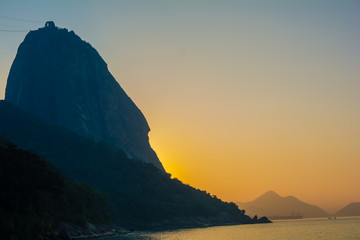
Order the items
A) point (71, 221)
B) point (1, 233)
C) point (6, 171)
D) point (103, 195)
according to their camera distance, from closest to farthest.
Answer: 1. point (1, 233)
2. point (6, 171)
3. point (71, 221)
4. point (103, 195)

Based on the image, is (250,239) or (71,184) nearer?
(250,239)

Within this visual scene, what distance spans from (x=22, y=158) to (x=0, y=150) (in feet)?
15.7

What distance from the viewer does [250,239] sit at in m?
115

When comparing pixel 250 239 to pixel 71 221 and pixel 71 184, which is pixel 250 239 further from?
pixel 71 184

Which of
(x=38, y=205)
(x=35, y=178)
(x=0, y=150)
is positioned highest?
(x=0, y=150)

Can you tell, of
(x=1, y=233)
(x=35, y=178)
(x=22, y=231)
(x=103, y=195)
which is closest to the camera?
(x=1, y=233)

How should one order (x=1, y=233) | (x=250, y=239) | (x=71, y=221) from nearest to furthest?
1. (x=1, y=233)
2. (x=71, y=221)
3. (x=250, y=239)

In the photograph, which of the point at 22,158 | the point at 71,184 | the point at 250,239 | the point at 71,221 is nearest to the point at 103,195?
the point at 71,184

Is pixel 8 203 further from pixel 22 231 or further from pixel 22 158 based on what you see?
pixel 22 158

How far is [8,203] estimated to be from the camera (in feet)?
241

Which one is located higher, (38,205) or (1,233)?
(38,205)

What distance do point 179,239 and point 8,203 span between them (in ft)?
173

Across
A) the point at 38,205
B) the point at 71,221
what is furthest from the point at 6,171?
the point at 71,221

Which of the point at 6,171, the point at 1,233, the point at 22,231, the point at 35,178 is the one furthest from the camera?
the point at 35,178
